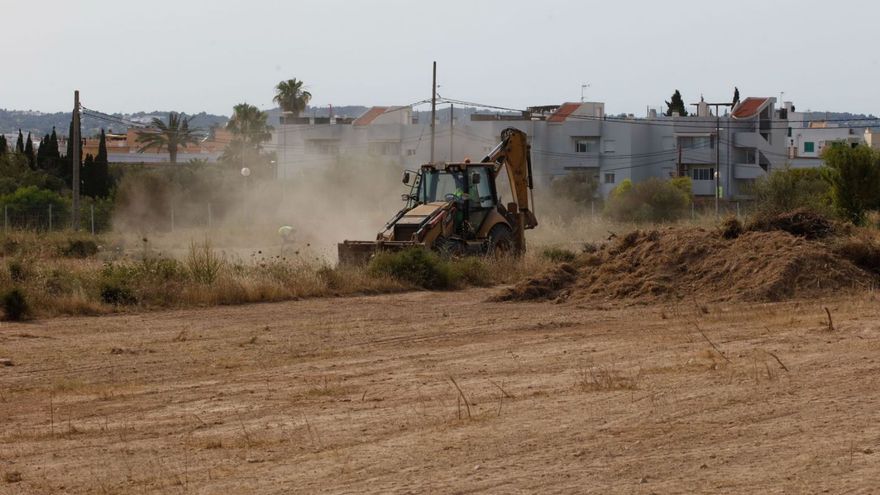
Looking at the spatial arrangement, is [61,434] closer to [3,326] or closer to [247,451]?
[247,451]

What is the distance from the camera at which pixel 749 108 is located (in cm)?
10031

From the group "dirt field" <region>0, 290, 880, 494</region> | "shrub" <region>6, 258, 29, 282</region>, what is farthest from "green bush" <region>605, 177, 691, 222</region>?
"dirt field" <region>0, 290, 880, 494</region>

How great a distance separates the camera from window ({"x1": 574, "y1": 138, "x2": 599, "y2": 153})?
3903 inches

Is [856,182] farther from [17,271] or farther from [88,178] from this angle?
[88,178]

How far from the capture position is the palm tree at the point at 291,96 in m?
113

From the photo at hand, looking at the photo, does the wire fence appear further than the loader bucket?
Yes

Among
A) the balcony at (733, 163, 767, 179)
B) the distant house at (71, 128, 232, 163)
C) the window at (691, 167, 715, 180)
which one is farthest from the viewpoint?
the distant house at (71, 128, 232, 163)

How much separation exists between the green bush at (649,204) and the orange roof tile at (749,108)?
37.4m

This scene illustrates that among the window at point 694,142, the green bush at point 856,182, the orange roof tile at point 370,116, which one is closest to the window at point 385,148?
the orange roof tile at point 370,116

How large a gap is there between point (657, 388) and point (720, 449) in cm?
274

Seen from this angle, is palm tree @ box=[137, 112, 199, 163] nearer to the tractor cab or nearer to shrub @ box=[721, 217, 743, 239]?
the tractor cab

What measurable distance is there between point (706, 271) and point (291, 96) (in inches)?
3696

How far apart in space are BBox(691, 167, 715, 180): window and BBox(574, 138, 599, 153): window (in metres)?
7.80

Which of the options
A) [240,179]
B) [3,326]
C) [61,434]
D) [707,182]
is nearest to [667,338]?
[61,434]
